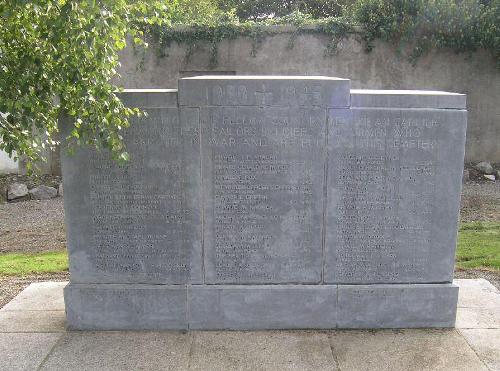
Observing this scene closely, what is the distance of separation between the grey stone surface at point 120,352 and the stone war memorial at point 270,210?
145 mm

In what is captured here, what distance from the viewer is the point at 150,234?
4332 mm

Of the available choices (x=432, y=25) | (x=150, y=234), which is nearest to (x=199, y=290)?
(x=150, y=234)

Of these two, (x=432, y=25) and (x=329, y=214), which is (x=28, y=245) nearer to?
(x=329, y=214)

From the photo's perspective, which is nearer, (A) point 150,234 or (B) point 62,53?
(B) point 62,53

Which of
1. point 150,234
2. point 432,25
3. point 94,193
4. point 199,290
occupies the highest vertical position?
point 432,25

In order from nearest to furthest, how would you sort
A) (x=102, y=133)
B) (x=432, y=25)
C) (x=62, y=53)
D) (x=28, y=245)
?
1. (x=62, y=53)
2. (x=102, y=133)
3. (x=28, y=245)
4. (x=432, y=25)

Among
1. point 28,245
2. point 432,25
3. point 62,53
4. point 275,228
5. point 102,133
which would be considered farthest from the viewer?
point 432,25

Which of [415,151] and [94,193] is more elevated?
[415,151]

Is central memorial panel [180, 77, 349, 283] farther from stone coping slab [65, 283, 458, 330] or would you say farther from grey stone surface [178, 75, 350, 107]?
stone coping slab [65, 283, 458, 330]

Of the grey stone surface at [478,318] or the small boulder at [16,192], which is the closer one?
the grey stone surface at [478,318]

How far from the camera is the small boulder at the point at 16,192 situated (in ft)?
38.1

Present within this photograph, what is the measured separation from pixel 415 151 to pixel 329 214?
37.8 inches

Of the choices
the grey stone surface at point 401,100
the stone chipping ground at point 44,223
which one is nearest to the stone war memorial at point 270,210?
the grey stone surface at point 401,100

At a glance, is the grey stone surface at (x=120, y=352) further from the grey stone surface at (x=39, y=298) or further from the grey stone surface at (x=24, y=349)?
the grey stone surface at (x=39, y=298)
